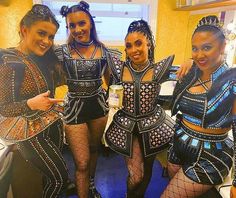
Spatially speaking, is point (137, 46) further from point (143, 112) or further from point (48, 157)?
point (48, 157)

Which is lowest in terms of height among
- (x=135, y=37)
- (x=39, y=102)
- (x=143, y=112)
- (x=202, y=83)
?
(x=143, y=112)

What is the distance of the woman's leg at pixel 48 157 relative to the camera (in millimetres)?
1347

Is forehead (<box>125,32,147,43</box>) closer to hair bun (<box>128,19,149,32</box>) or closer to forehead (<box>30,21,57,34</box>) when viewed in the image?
hair bun (<box>128,19,149,32</box>)

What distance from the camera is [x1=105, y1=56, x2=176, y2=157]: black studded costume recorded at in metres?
1.42

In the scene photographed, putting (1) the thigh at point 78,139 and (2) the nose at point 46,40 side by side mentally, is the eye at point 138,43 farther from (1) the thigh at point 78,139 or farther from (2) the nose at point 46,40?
(1) the thigh at point 78,139

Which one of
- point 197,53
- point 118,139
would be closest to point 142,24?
point 197,53

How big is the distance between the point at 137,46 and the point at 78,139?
0.70 meters

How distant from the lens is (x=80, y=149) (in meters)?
1.60

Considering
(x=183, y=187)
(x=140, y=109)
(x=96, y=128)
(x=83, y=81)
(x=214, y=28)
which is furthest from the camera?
(x=96, y=128)

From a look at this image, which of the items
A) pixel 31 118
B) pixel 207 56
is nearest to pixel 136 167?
pixel 31 118

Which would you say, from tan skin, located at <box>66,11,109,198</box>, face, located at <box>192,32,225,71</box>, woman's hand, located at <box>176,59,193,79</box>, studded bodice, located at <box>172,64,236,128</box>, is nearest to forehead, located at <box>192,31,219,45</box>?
face, located at <box>192,32,225,71</box>

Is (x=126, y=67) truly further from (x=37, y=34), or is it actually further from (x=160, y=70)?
(x=37, y=34)

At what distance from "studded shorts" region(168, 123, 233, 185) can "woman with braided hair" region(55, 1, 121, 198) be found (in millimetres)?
642

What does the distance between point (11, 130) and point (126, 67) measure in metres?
0.74
